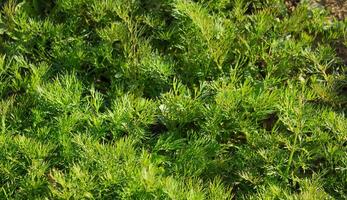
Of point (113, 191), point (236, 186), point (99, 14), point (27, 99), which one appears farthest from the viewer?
point (99, 14)

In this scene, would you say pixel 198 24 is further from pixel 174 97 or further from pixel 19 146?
pixel 19 146

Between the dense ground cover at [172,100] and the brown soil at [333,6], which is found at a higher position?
the brown soil at [333,6]

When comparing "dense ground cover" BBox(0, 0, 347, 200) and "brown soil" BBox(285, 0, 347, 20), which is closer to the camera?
"dense ground cover" BBox(0, 0, 347, 200)

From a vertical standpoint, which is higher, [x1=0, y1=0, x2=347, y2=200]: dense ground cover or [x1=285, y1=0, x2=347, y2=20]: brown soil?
[x1=285, y1=0, x2=347, y2=20]: brown soil

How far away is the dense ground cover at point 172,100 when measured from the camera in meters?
3.01

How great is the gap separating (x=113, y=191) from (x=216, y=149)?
22.9 inches

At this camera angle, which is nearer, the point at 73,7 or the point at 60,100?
the point at 60,100

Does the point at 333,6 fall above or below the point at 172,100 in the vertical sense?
above

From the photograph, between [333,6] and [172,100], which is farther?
[333,6]

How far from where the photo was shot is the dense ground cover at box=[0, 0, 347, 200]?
3.01 m

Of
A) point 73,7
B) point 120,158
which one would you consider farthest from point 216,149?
point 73,7

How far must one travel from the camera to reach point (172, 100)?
3.30 metres

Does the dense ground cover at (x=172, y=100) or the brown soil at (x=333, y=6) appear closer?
the dense ground cover at (x=172, y=100)

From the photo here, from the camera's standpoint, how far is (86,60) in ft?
11.8
